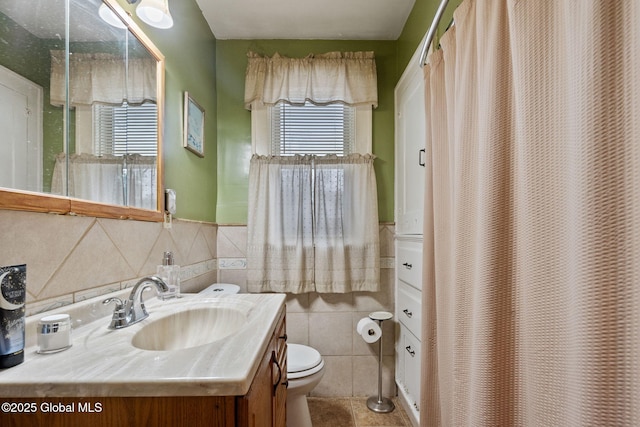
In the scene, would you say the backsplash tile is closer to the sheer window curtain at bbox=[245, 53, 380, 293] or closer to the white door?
the white door

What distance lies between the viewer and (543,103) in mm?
600

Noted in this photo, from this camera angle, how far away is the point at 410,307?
167 cm

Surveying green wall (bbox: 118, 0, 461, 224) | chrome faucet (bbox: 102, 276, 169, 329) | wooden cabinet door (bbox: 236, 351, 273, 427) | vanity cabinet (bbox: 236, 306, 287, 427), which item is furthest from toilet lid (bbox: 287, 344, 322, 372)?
green wall (bbox: 118, 0, 461, 224)

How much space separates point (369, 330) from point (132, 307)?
140 cm

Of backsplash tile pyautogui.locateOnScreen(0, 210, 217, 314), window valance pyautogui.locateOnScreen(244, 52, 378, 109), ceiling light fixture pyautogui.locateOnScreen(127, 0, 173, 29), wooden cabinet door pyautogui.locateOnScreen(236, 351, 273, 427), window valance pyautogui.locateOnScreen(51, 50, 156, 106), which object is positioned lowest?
wooden cabinet door pyautogui.locateOnScreen(236, 351, 273, 427)

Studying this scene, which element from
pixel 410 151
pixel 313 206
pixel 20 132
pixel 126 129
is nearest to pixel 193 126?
pixel 126 129

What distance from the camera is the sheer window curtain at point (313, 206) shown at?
195 centimetres

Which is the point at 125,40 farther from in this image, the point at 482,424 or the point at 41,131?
the point at 482,424

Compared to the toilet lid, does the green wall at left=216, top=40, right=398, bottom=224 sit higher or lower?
higher

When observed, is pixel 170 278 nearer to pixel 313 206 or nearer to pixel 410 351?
pixel 313 206

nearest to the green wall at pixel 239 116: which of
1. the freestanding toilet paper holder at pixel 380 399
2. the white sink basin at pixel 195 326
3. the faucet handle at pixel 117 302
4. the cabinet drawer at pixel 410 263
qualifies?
the cabinet drawer at pixel 410 263

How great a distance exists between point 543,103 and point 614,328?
0.44 m

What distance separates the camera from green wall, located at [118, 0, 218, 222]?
1396mm

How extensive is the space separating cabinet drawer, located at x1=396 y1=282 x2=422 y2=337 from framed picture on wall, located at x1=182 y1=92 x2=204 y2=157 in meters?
1.51
